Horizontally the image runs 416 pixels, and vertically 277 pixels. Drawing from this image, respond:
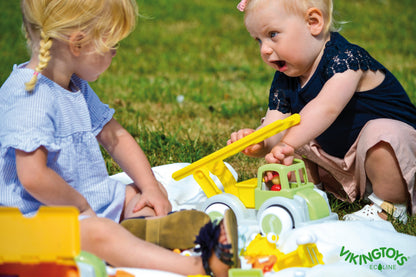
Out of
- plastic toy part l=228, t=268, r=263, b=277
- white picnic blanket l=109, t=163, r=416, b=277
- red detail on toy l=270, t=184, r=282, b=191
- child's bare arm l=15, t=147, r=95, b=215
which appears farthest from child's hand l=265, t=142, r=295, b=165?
child's bare arm l=15, t=147, r=95, b=215

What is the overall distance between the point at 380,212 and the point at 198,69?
335 cm

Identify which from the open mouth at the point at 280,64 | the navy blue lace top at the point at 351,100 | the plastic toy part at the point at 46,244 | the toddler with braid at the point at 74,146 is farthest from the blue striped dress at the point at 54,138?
the navy blue lace top at the point at 351,100

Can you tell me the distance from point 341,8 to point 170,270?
758cm

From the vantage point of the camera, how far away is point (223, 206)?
86.9 inches

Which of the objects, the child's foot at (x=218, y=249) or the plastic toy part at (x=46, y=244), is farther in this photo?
the child's foot at (x=218, y=249)

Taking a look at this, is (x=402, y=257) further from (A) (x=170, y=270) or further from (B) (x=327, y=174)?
(B) (x=327, y=174)

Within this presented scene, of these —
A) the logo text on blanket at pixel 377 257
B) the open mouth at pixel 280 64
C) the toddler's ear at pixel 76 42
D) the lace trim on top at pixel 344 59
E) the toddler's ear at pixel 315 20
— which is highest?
the toddler's ear at pixel 315 20

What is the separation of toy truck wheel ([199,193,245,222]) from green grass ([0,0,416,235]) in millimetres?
666

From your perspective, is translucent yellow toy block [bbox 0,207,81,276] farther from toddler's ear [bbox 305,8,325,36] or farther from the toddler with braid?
toddler's ear [bbox 305,8,325,36]

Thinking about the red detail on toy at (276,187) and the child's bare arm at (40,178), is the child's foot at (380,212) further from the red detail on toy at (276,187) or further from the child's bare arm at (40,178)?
the child's bare arm at (40,178)

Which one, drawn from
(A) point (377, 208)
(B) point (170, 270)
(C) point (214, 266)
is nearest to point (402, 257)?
(A) point (377, 208)

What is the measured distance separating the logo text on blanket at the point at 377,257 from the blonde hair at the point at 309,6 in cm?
109

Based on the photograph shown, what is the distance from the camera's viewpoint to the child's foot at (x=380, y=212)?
96.5 inches

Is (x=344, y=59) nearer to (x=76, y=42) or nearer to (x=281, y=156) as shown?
(x=281, y=156)
